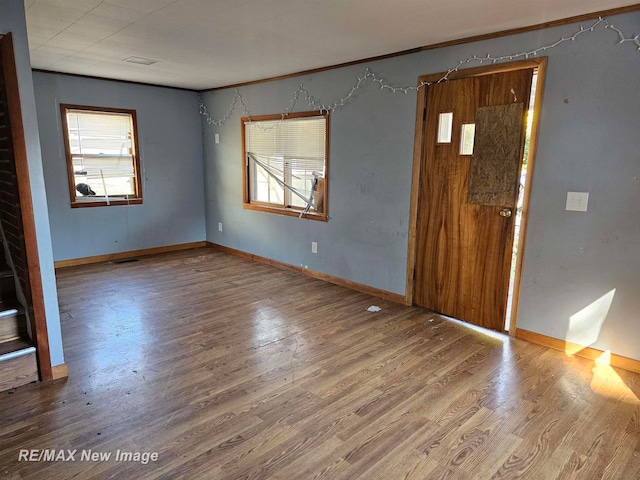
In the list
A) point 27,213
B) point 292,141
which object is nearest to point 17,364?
point 27,213

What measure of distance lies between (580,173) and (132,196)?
17.0ft

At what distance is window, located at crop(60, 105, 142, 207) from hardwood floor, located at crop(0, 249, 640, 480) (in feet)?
6.82

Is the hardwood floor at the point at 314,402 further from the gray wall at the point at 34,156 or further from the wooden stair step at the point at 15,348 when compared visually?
the gray wall at the point at 34,156

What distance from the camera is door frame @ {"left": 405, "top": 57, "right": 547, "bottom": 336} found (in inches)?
114

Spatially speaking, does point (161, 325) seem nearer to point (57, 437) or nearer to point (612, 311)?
point (57, 437)

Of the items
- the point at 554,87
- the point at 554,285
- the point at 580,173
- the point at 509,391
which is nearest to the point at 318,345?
the point at 509,391

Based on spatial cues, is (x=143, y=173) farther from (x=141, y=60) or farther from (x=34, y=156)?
(x=34, y=156)

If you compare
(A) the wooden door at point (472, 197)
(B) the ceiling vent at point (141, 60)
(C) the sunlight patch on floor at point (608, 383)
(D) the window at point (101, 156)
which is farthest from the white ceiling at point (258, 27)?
(C) the sunlight patch on floor at point (608, 383)

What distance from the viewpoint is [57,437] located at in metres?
2.01

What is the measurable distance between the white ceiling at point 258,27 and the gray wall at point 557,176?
21 cm

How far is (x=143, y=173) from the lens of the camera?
5.59 metres

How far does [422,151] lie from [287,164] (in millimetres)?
1861

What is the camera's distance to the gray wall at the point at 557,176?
8.54 feet

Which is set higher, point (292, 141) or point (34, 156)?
point (292, 141)
